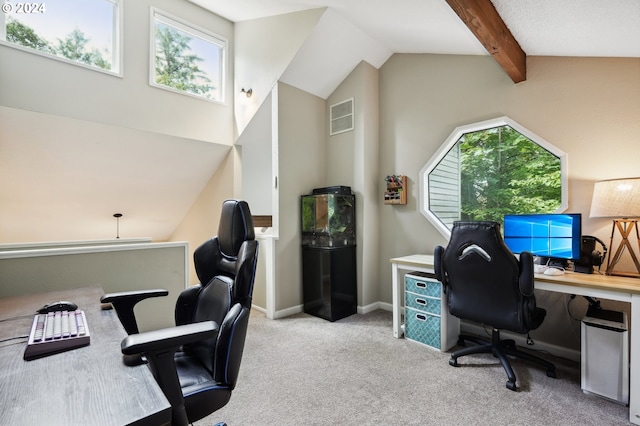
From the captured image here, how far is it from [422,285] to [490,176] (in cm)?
151

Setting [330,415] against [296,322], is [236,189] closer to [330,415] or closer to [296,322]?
[296,322]

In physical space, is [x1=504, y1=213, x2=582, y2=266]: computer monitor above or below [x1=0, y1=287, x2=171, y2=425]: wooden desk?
above

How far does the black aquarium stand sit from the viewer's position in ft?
11.4

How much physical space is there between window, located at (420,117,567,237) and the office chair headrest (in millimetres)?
2449

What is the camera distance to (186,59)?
4.21 m

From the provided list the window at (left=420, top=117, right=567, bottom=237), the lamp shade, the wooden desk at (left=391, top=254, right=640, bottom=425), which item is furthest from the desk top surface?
the window at (left=420, top=117, right=567, bottom=237)

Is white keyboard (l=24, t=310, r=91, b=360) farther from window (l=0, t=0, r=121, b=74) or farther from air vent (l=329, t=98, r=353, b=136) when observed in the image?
air vent (l=329, t=98, r=353, b=136)

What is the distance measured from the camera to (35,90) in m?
3.04

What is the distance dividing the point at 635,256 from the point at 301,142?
3184mm

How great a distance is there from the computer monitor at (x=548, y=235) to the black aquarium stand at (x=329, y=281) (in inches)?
65.7

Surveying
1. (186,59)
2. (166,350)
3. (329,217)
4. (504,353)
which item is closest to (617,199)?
(504,353)

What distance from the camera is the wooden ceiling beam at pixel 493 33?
194cm

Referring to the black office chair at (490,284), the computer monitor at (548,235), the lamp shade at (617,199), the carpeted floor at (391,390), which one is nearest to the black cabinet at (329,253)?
the carpeted floor at (391,390)

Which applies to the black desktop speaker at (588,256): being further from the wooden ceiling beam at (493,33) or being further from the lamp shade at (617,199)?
the wooden ceiling beam at (493,33)
